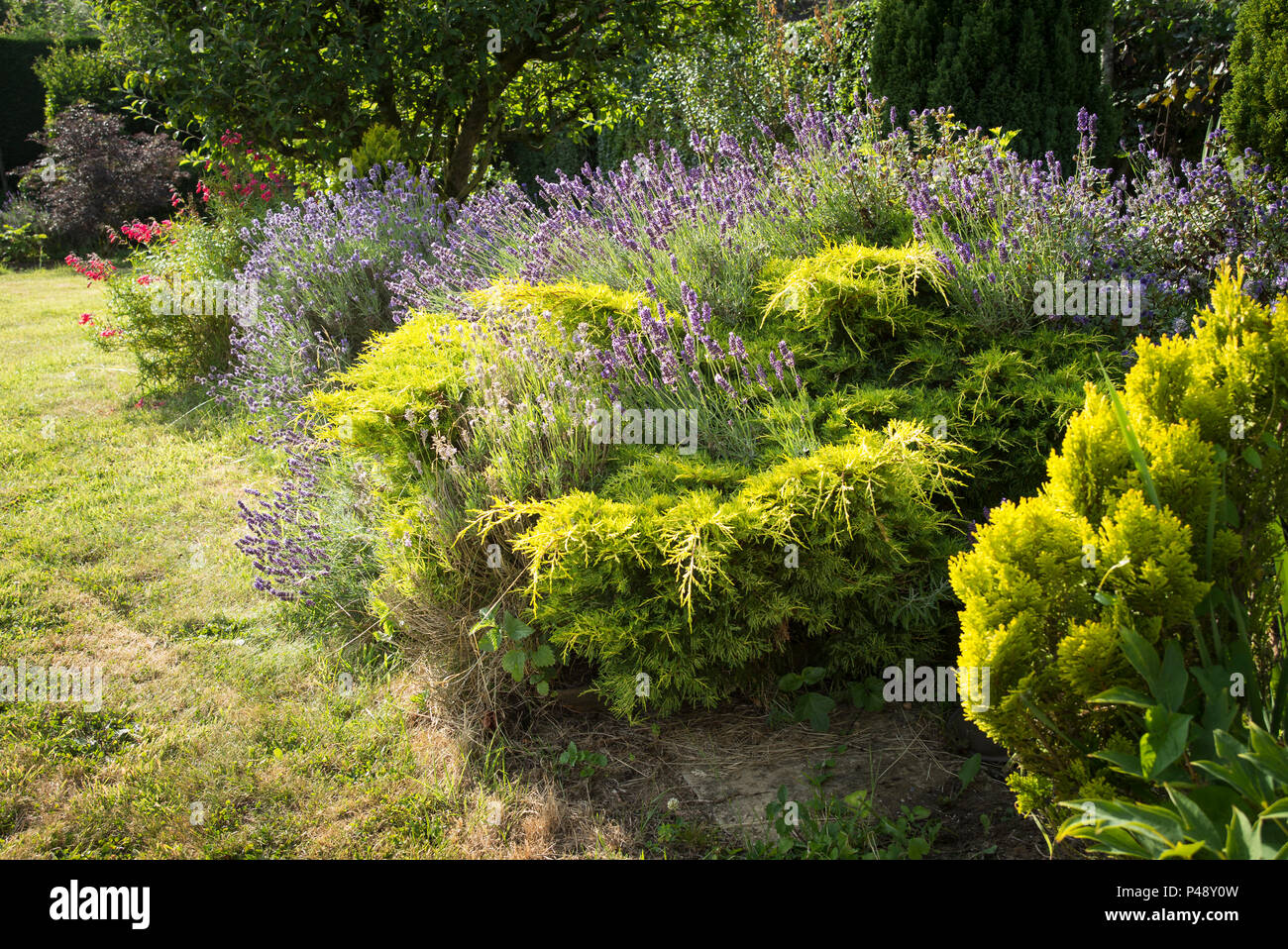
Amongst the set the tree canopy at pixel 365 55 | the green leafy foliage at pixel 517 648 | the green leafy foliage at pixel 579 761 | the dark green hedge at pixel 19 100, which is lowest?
the green leafy foliage at pixel 579 761

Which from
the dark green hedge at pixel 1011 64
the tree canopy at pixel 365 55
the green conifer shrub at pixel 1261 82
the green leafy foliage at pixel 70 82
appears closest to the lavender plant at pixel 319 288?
the tree canopy at pixel 365 55

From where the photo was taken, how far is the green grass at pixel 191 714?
2648 millimetres

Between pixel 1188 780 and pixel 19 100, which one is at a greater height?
pixel 19 100

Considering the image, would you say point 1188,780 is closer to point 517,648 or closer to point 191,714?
point 517,648

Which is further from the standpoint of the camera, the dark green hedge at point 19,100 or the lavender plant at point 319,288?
the dark green hedge at point 19,100

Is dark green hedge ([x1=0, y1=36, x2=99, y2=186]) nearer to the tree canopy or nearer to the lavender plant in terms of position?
the tree canopy

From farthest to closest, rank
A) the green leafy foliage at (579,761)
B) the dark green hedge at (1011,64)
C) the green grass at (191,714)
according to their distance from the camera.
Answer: the dark green hedge at (1011,64)
the green leafy foliage at (579,761)
the green grass at (191,714)

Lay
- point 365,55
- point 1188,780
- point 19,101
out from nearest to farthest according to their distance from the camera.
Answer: point 1188,780, point 365,55, point 19,101

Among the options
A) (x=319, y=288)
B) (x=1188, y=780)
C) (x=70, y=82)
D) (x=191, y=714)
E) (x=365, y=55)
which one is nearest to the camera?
(x=1188, y=780)

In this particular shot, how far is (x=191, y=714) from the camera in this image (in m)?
3.24

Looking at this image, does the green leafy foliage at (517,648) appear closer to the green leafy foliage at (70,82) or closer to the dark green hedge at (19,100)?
the green leafy foliage at (70,82)

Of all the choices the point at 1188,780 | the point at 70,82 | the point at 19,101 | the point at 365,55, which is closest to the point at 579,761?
the point at 1188,780
